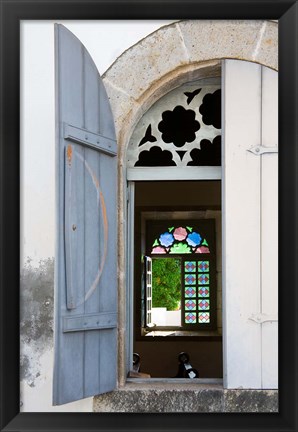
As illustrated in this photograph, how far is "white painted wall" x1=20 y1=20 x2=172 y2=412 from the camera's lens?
505 cm

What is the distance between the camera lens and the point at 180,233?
10.8m

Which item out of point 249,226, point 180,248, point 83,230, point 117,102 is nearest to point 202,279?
point 180,248

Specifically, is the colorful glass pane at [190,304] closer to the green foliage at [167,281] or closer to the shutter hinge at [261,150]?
the green foliage at [167,281]

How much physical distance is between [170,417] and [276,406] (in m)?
0.63

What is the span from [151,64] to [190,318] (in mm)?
6000

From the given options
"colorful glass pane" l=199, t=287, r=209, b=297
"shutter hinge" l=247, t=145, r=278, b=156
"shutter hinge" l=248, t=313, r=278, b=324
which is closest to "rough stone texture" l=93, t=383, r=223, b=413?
"shutter hinge" l=248, t=313, r=278, b=324

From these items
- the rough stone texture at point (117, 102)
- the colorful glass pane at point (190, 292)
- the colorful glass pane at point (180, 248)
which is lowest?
the colorful glass pane at point (190, 292)

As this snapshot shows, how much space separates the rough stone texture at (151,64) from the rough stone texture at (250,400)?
6.08 ft

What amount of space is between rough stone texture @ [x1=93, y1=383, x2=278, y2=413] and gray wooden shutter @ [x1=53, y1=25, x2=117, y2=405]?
0.13m

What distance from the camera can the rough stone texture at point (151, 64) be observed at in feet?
16.8

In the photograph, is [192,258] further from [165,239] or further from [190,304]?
[190,304]

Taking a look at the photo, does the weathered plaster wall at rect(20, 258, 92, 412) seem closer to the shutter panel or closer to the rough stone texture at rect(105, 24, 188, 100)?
the shutter panel
